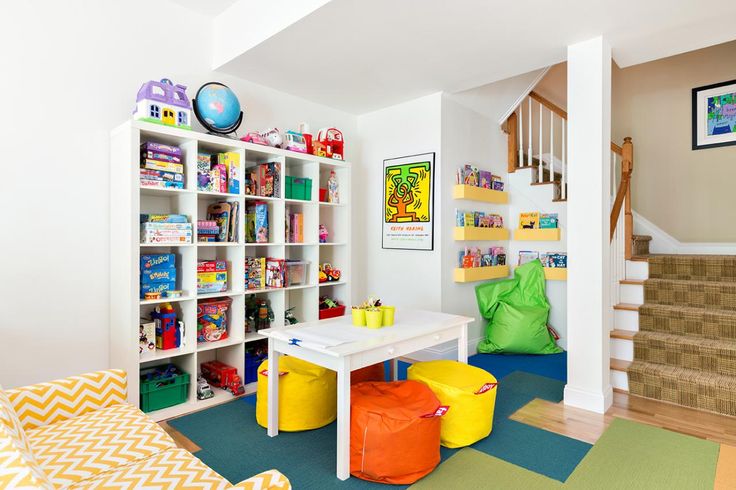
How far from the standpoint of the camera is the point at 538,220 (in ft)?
14.1

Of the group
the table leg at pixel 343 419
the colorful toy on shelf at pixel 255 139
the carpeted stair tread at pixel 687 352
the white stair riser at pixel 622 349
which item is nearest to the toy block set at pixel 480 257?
the white stair riser at pixel 622 349

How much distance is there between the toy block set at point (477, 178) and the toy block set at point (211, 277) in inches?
84.4

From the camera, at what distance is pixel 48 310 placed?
8.22ft

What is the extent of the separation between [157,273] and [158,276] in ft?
0.06

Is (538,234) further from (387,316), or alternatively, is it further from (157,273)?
(157,273)

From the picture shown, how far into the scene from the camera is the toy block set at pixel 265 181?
3.15m

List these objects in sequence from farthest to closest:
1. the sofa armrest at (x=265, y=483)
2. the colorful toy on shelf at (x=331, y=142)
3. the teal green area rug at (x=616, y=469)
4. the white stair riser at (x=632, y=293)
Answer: the colorful toy on shelf at (x=331, y=142), the white stair riser at (x=632, y=293), the teal green area rug at (x=616, y=469), the sofa armrest at (x=265, y=483)

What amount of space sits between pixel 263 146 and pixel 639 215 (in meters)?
4.08

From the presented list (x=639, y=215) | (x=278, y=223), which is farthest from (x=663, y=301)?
(x=278, y=223)

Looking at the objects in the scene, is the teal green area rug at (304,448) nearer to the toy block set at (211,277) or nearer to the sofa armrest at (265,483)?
the toy block set at (211,277)

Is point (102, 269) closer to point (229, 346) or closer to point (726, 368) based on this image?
point (229, 346)

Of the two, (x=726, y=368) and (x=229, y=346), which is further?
(x=229, y=346)

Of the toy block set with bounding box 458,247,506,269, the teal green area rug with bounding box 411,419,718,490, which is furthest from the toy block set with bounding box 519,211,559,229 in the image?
the teal green area rug with bounding box 411,419,718,490

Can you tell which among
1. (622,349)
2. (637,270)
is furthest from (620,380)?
(637,270)
